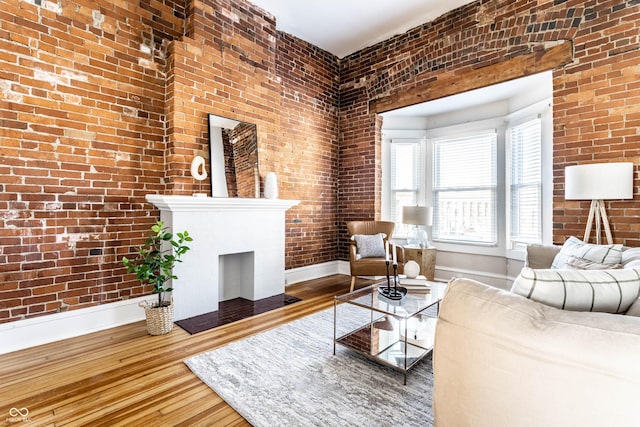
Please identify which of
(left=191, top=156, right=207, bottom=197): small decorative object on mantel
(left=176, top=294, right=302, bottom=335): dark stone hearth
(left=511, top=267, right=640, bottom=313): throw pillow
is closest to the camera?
(left=511, top=267, right=640, bottom=313): throw pillow

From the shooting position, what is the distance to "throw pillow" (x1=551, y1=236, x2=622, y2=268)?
2.11 metres

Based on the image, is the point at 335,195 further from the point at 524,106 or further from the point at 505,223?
the point at 524,106

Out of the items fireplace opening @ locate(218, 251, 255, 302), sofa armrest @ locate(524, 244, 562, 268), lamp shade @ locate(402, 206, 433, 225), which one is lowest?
fireplace opening @ locate(218, 251, 255, 302)

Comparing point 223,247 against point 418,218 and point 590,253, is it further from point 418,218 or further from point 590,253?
point 590,253

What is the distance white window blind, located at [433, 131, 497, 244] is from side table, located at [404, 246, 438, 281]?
85cm

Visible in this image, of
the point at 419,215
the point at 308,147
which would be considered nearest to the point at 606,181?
the point at 419,215

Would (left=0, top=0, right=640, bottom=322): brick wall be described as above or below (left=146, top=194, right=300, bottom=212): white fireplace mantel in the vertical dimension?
above

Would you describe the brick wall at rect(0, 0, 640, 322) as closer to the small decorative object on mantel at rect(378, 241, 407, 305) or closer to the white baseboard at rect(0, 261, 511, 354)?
the white baseboard at rect(0, 261, 511, 354)

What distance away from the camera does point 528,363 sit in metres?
0.99

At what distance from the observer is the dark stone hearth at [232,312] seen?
2.92 meters

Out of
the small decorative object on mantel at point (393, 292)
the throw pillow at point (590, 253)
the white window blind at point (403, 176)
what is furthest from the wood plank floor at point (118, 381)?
the white window blind at point (403, 176)

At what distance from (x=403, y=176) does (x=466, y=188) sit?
1.03 meters

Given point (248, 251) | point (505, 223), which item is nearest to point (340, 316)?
point (248, 251)

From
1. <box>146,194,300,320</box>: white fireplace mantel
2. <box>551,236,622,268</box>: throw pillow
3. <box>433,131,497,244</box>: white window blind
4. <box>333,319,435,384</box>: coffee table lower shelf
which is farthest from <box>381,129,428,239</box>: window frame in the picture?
<box>333,319,435,384</box>: coffee table lower shelf
